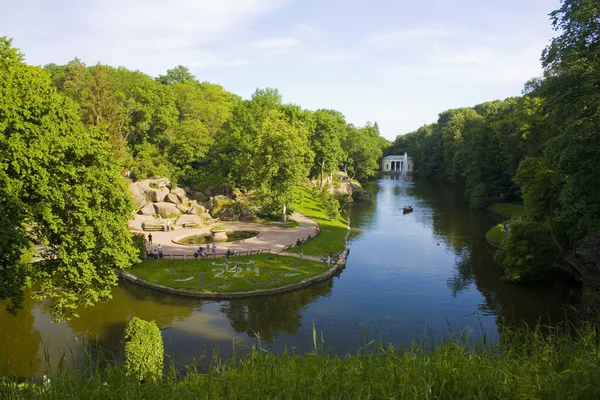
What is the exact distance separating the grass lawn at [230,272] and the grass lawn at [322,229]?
4342 mm

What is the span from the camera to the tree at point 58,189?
20.2 meters

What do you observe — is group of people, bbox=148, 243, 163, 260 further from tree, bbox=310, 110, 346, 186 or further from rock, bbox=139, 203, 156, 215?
tree, bbox=310, 110, 346, 186

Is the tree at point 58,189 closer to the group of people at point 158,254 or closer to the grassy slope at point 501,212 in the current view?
the group of people at point 158,254

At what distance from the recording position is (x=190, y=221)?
165 feet

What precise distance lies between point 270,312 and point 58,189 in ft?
47.5

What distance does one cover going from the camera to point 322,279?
35.0 m

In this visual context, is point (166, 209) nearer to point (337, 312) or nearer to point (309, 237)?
point (309, 237)

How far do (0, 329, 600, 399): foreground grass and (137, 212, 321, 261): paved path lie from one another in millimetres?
31668

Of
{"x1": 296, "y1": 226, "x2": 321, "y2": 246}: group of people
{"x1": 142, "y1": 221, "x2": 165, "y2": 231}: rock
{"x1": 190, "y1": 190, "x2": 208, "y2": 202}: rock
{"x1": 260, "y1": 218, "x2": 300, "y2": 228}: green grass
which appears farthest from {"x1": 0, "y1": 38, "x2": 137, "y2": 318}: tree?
{"x1": 190, "y1": 190, "x2": 208, "y2": 202}: rock

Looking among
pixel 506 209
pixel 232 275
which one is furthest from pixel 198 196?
pixel 506 209

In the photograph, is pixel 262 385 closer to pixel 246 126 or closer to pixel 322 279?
pixel 322 279

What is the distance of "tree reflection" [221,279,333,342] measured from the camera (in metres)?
25.8

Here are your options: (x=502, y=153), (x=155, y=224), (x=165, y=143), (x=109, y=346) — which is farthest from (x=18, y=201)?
(x=502, y=153)

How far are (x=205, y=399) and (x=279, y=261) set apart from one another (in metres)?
31.0
